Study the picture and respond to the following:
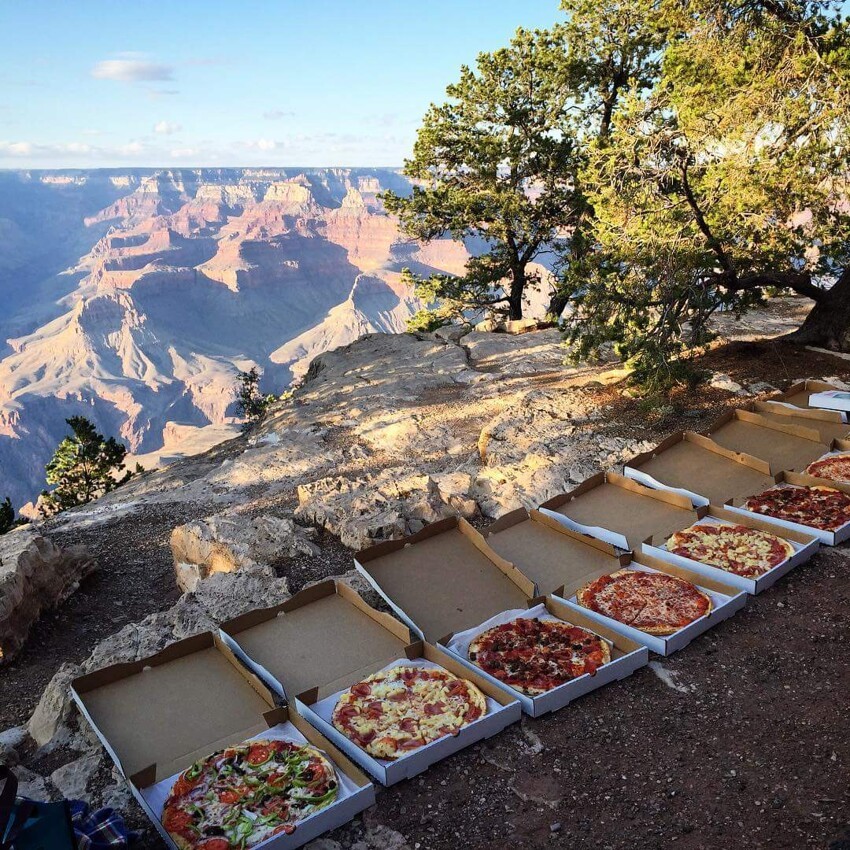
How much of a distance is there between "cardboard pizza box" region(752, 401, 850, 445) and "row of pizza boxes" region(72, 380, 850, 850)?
0.94 meters

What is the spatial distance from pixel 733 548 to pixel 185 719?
5280 mm

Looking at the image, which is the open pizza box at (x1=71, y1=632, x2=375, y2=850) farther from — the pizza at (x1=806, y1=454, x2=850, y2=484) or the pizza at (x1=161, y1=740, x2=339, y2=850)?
the pizza at (x1=806, y1=454, x2=850, y2=484)

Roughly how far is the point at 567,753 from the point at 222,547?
5.21m

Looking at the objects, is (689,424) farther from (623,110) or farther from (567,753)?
(567,753)

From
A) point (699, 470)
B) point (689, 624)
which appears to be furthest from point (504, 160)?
point (689, 624)

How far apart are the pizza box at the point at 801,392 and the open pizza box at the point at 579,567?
415 cm

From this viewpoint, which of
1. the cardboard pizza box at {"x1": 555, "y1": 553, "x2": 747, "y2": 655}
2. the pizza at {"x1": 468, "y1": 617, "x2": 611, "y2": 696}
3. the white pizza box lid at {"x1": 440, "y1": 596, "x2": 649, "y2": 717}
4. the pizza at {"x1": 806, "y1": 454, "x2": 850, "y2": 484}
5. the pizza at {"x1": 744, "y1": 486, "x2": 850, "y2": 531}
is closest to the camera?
the white pizza box lid at {"x1": 440, "y1": 596, "x2": 649, "y2": 717}

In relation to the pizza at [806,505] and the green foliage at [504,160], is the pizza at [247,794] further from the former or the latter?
the green foliage at [504,160]

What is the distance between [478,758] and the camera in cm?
518

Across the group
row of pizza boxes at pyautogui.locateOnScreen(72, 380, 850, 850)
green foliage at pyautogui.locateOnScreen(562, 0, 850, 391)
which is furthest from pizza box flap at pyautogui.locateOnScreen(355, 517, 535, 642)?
green foliage at pyautogui.locateOnScreen(562, 0, 850, 391)

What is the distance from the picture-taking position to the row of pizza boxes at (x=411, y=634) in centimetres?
527

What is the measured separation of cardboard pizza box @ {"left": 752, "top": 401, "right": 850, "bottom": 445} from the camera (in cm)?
1009

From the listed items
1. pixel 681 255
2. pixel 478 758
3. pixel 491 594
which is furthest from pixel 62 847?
pixel 681 255

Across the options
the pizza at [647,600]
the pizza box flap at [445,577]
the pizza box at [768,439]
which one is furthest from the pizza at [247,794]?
the pizza box at [768,439]
